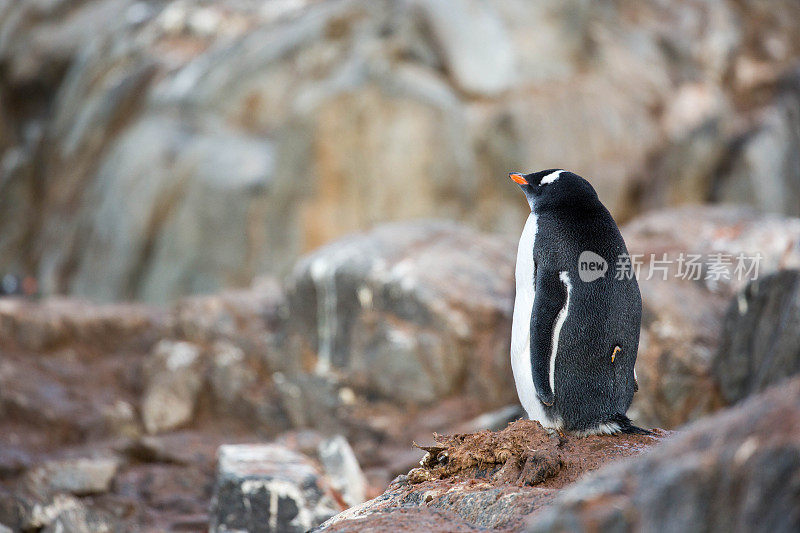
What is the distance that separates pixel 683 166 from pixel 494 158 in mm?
2683

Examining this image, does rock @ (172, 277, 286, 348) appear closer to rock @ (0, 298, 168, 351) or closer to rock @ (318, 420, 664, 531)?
rock @ (0, 298, 168, 351)

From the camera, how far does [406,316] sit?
651 centimetres

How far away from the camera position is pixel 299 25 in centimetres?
1201

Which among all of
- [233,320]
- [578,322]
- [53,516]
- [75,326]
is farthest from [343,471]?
[75,326]

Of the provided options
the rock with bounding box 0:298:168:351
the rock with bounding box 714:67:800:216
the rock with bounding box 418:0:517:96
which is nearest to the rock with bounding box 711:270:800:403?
the rock with bounding box 0:298:168:351

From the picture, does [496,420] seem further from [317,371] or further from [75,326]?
[75,326]

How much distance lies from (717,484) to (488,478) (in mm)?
1423

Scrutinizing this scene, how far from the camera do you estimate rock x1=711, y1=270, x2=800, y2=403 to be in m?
4.68

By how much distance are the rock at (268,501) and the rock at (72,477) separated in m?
1.06

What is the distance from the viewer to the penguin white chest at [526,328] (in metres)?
3.11

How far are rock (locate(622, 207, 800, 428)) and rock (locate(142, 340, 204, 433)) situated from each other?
147 inches

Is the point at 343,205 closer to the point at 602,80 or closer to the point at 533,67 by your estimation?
the point at 533,67

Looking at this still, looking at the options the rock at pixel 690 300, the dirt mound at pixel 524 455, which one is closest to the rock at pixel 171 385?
the rock at pixel 690 300

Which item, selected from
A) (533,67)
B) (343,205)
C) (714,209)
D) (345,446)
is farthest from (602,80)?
(345,446)
